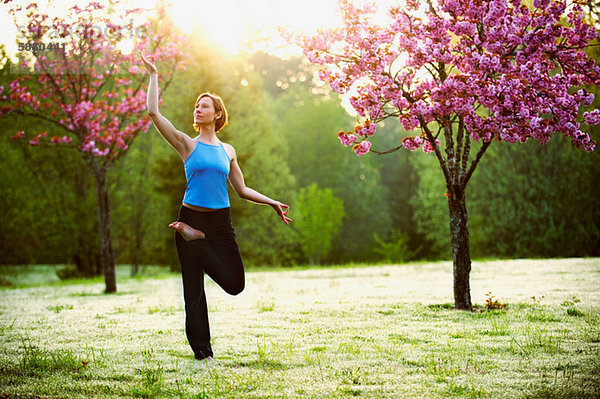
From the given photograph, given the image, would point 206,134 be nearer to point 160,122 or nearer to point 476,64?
point 160,122

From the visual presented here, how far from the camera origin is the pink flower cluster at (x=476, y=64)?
7824 millimetres

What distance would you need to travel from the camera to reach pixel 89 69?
15.9 m

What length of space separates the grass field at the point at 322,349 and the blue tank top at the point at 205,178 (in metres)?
1.56

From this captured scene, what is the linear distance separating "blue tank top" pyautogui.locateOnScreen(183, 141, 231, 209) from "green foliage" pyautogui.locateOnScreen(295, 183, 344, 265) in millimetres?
33682

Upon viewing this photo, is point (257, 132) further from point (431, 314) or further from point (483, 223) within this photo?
point (431, 314)

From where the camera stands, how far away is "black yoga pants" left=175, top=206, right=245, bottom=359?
577 cm

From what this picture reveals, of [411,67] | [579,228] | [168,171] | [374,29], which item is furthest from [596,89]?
[168,171]

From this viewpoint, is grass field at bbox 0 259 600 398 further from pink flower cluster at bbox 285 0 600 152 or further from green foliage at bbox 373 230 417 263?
green foliage at bbox 373 230 417 263

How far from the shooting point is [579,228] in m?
27.3

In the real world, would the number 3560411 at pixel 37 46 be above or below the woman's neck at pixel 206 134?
above

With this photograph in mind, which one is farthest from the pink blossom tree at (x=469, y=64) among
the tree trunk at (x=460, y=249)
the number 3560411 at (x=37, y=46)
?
the number 3560411 at (x=37, y=46)

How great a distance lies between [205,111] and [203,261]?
4.86ft

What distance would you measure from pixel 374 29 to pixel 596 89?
3.77 metres

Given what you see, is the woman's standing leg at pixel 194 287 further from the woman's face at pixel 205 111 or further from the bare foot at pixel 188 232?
the woman's face at pixel 205 111
